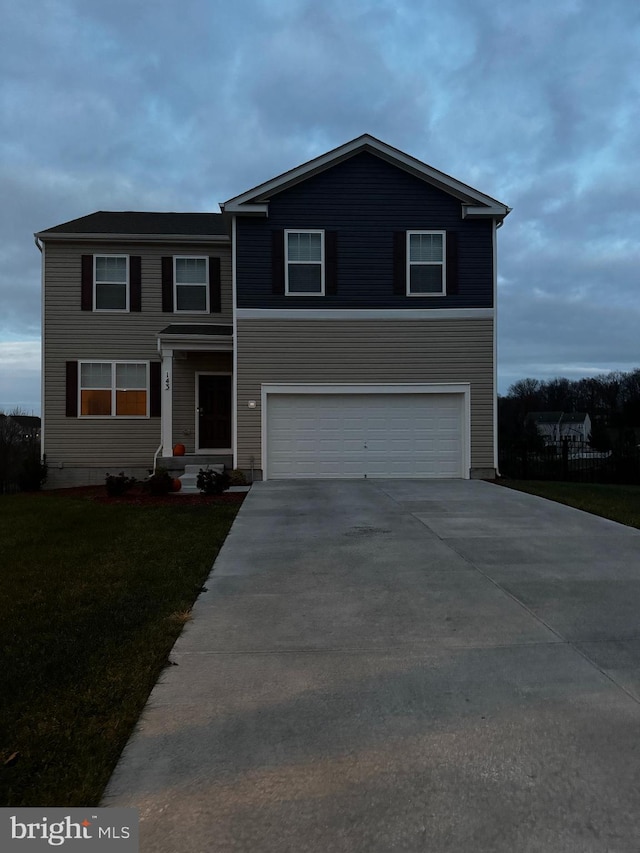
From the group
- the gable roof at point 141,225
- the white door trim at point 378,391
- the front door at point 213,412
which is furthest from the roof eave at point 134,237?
the white door trim at point 378,391

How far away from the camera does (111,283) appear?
15875mm

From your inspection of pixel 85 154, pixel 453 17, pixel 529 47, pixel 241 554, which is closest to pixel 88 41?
pixel 85 154

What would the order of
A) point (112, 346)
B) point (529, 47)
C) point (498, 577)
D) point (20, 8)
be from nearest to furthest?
point (498, 577) < point (20, 8) < point (529, 47) < point (112, 346)

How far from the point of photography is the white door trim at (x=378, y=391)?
1394 centimetres

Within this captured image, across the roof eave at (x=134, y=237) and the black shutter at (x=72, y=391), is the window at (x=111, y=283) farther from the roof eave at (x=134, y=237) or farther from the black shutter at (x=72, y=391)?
the black shutter at (x=72, y=391)

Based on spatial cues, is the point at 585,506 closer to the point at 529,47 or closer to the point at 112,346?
the point at 529,47

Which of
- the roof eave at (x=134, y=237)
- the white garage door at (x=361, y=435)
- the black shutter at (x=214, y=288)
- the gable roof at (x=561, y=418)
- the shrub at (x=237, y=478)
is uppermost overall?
the roof eave at (x=134, y=237)

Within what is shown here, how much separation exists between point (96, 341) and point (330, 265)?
6.56 metres

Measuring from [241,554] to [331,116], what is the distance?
15.1m

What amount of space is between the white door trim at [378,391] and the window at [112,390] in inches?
154

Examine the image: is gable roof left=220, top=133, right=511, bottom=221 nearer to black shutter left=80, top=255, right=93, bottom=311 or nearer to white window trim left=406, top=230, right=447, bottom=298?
white window trim left=406, top=230, right=447, bottom=298

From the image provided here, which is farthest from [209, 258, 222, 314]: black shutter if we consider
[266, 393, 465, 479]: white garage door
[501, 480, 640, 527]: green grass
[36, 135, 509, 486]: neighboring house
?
[501, 480, 640, 527]: green grass

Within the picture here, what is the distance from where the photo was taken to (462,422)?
14188 mm

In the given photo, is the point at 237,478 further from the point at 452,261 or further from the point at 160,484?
the point at 452,261
